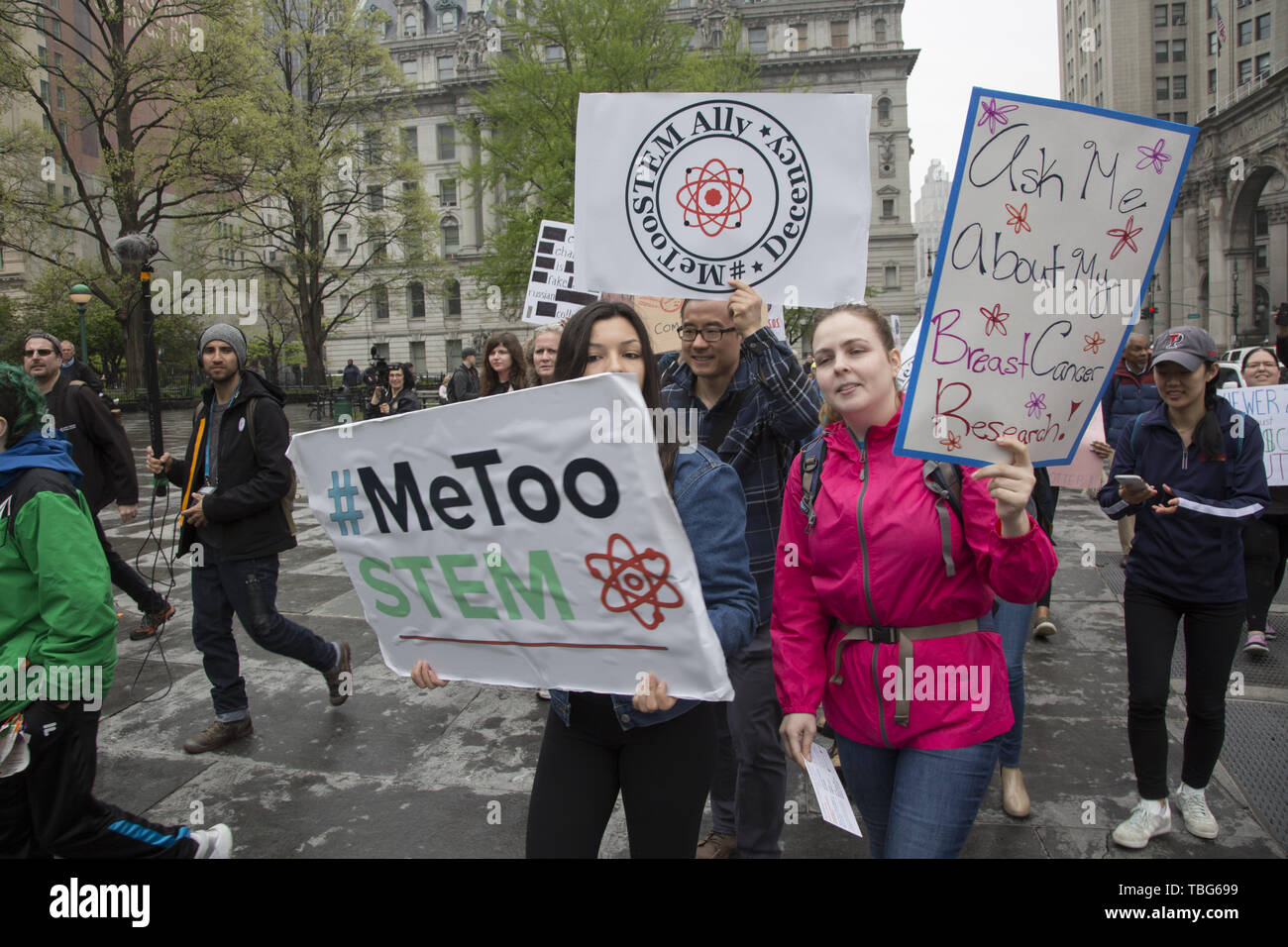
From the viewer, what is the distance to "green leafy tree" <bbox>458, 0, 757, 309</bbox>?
21.6 m

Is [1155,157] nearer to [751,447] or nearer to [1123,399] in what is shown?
[751,447]

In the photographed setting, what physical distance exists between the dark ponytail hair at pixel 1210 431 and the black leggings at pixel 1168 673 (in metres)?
0.59

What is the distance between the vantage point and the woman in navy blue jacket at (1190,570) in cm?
327

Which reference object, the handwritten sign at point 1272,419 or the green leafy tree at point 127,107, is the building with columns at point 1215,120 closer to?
the green leafy tree at point 127,107

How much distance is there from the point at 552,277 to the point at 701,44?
55513 millimetres

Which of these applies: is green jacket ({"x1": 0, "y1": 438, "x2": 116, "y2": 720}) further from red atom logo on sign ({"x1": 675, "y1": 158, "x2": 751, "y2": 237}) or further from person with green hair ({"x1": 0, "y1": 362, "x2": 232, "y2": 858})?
red atom logo on sign ({"x1": 675, "y1": 158, "x2": 751, "y2": 237})

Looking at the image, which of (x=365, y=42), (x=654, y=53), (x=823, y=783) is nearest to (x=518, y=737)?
(x=823, y=783)

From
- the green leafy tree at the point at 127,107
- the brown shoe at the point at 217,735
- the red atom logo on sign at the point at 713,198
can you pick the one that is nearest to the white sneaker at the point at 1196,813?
the red atom logo on sign at the point at 713,198

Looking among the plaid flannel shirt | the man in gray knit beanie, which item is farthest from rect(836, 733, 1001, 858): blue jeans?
the man in gray knit beanie

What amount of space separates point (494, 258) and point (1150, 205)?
22.8m

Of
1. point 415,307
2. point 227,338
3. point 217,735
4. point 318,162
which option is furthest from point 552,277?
point 415,307

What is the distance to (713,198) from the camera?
9.46 ft

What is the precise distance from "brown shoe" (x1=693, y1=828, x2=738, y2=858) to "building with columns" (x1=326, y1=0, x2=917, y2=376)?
53348 millimetres
